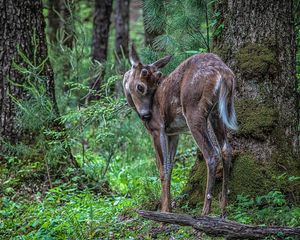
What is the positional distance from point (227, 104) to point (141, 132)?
4309 mm

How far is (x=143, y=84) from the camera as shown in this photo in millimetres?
7328

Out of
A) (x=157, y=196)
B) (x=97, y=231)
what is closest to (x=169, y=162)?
(x=157, y=196)

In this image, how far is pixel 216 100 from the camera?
256 inches

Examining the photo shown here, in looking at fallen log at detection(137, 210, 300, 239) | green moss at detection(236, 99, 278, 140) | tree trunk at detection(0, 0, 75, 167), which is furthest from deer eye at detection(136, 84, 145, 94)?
tree trunk at detection(0, 0, 75, 167)

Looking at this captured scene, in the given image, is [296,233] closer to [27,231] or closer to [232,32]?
[232,32]

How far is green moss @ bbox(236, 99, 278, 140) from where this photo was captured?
718 cm

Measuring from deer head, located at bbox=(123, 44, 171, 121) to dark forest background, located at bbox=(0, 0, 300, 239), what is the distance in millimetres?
896

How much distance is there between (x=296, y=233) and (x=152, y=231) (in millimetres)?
1778

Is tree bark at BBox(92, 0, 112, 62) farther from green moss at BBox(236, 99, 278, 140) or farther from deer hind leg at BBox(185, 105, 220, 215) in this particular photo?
deer hind leg at BBox(185, 105, 220, 215)

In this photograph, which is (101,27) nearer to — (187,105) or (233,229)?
(187,105)

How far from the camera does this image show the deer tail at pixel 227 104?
21.1 feet

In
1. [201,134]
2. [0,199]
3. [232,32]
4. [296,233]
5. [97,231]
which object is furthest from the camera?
[0,199]

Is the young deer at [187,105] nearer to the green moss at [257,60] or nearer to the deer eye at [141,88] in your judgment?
the deer eye at [141,88]

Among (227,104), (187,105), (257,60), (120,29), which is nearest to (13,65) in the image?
(187,105)
